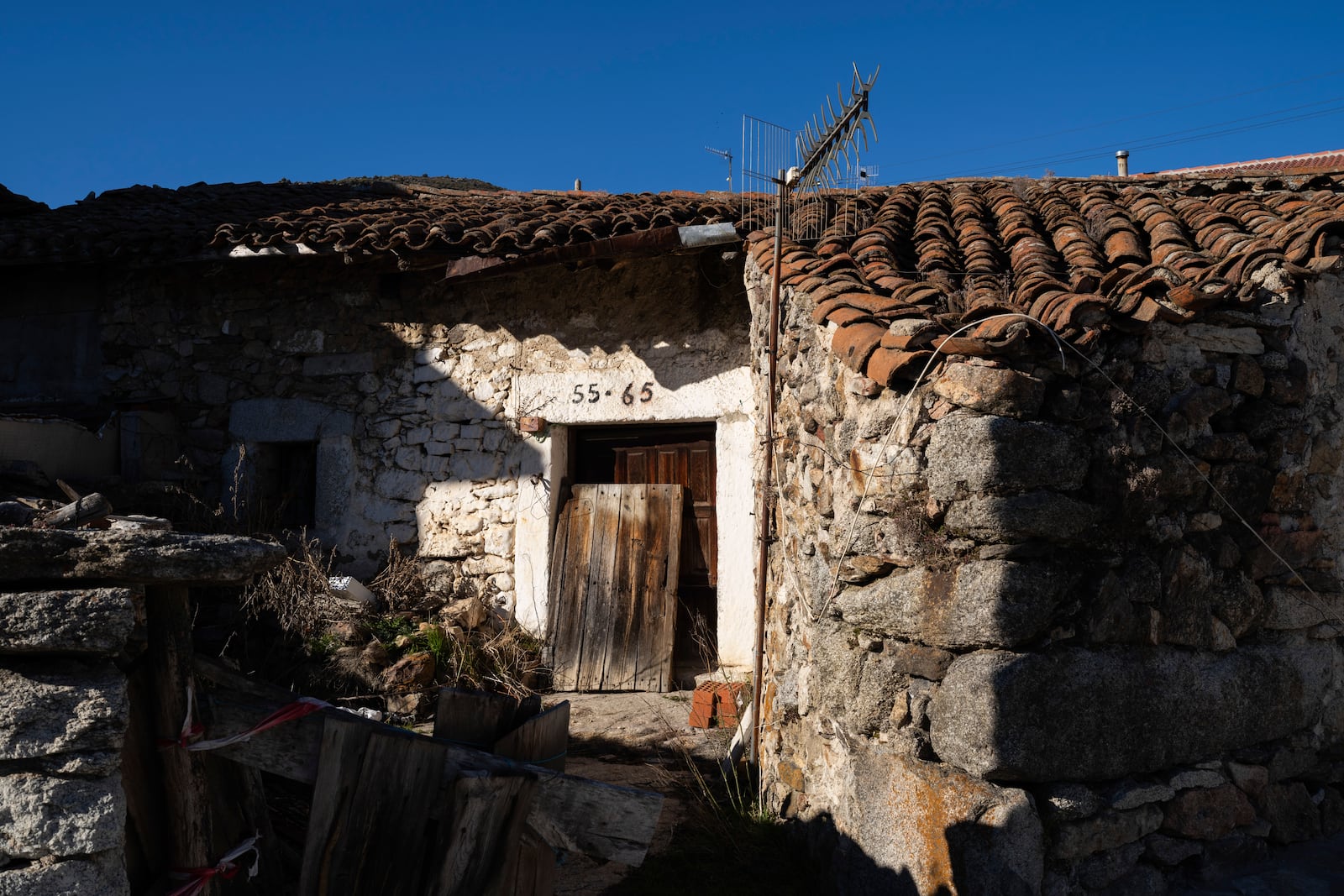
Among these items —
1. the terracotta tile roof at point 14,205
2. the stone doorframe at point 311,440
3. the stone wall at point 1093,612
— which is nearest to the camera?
the stone wall at point 1093,612

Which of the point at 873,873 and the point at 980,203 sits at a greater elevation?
the point at 980,203

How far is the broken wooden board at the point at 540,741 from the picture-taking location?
2650 mm

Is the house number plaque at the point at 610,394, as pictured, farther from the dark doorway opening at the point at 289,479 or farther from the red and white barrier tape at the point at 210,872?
the red and white barrier tape at the point at 210,872

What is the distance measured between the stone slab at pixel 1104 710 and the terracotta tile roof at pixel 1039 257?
0.93m

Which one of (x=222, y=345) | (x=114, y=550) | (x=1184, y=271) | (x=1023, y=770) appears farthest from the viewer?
(x=222, y=345)

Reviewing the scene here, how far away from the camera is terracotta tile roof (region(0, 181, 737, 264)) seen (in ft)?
19.1

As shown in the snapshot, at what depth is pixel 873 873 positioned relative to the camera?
9.74 feet

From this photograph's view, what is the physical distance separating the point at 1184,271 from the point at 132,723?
3494 millimetres

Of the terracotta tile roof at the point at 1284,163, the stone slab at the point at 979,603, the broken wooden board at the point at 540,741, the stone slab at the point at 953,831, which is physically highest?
the terracotta tile roof at the point at 1284,163

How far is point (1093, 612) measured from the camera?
9.30ft

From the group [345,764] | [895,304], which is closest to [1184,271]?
[895,304]

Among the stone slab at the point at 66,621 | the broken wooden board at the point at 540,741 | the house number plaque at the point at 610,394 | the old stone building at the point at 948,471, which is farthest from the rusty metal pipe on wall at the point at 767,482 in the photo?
the stone slab at the point at 66,621

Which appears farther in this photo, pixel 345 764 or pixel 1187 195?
pixel 1187 195

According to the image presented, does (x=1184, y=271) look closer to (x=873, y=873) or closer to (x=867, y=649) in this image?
(x=867, y=649)
